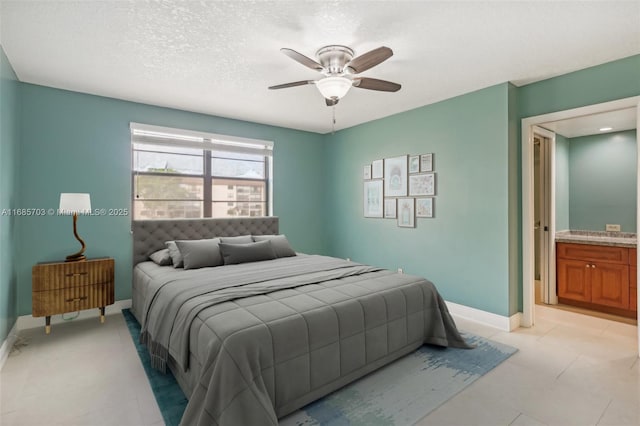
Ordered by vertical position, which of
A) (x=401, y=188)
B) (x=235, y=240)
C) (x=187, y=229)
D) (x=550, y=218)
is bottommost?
(x=235, y=240)

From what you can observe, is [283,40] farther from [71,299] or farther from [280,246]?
[71,299]

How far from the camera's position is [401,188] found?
4492mm

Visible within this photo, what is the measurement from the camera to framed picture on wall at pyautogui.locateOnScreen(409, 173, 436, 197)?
4.11 meters

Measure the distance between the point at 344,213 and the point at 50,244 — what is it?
3923 millimetres

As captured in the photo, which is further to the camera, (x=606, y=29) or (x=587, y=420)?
(x=606, y=29)

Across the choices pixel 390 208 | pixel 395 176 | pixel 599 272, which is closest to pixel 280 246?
pixel 390 208

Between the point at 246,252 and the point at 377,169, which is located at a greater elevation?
the point at 377,169

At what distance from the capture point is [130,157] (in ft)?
13.2

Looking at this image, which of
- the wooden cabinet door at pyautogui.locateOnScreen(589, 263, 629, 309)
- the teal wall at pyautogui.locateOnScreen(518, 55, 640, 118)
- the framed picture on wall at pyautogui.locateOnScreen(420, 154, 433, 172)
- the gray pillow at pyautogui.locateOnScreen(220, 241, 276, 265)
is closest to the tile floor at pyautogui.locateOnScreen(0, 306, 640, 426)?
the wooden cabinet door at pyautogui.locateOnScreen(589, 263, 629, 309)

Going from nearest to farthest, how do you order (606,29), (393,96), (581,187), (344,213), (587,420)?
(587,420)
(606,29)
(393,96)
(581,187)
(344,213)

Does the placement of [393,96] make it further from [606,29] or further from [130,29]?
[130,29]

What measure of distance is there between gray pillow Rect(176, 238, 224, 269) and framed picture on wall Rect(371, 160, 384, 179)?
2.53 m

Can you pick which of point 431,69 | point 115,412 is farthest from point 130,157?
point 431,69

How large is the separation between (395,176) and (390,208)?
47 centimetres
